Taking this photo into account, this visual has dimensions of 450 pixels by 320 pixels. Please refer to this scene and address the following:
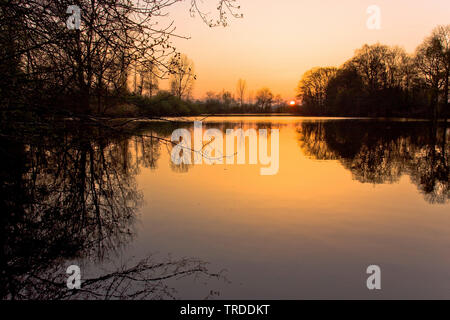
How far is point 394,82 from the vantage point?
62938mm

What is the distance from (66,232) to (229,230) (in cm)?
257

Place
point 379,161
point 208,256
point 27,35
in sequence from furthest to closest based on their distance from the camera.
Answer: point 379,161
point 27,35
point 208,256

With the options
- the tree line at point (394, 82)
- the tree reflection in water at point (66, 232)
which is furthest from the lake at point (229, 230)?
the tree line at point (394, 82)

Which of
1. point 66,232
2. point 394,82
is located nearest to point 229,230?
point 66,232

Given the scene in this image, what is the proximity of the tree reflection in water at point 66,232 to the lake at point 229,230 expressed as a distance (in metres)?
0.02

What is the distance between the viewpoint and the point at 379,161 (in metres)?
13.4

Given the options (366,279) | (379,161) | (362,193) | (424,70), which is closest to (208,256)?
(366,279)

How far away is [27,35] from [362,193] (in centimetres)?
749

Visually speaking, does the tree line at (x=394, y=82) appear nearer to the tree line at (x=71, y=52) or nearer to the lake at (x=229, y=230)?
the lake at (x=229, y=230)

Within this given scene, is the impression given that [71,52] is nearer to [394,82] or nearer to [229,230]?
[229,230]

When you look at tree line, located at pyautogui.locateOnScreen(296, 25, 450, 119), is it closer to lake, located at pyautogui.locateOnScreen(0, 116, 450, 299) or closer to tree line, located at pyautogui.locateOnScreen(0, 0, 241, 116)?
lake, located at pyautogui.locateOnScreen(0, 116, 450, 299)

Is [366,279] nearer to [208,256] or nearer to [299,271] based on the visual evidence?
[299,271]

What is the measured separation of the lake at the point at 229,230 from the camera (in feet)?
13.4

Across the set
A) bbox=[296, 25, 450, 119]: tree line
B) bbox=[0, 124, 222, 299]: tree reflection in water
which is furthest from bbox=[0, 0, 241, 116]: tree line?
bbox=[296, 25, 450, 119]: tree line
